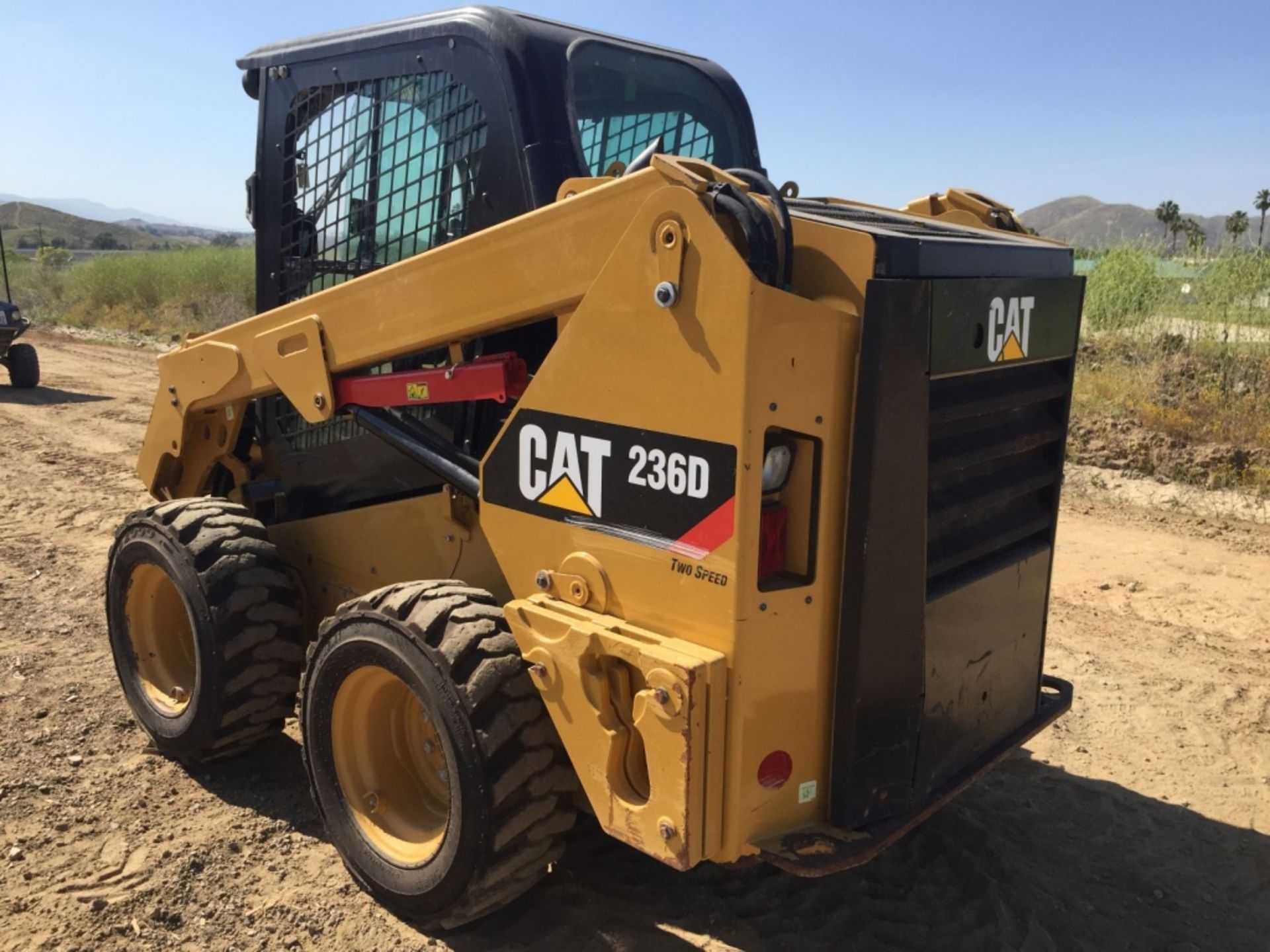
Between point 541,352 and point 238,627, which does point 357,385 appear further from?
point 238,627

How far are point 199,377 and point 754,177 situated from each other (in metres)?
2.44

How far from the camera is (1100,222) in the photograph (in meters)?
109

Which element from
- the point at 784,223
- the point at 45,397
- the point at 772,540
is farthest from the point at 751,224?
the point at 45,397

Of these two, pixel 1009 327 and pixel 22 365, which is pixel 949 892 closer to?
pixel 1009 327

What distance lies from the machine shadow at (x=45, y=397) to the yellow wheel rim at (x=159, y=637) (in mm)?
9958

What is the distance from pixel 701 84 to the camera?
12.9 ft

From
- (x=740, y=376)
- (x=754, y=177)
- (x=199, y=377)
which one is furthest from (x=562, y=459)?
(x=199, y=377)

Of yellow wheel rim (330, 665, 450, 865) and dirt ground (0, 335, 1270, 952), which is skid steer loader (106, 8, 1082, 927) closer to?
yellow wheel rim (330, 665, 450, 865)

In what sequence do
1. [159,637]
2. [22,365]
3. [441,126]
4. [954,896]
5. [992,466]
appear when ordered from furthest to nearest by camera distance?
[22,365], [159,637], [441,126], [954,896], [992,466]

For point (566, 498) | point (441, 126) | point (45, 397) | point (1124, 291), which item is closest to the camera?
point (566, 498)

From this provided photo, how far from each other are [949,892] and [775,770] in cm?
105

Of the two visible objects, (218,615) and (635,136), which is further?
(635,136)

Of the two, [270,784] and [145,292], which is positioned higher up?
[145,292]

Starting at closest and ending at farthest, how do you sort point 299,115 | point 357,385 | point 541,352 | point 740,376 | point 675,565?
point 740,376 < point 675,565 < point 541,352 < point 357,385 < point 299,115
